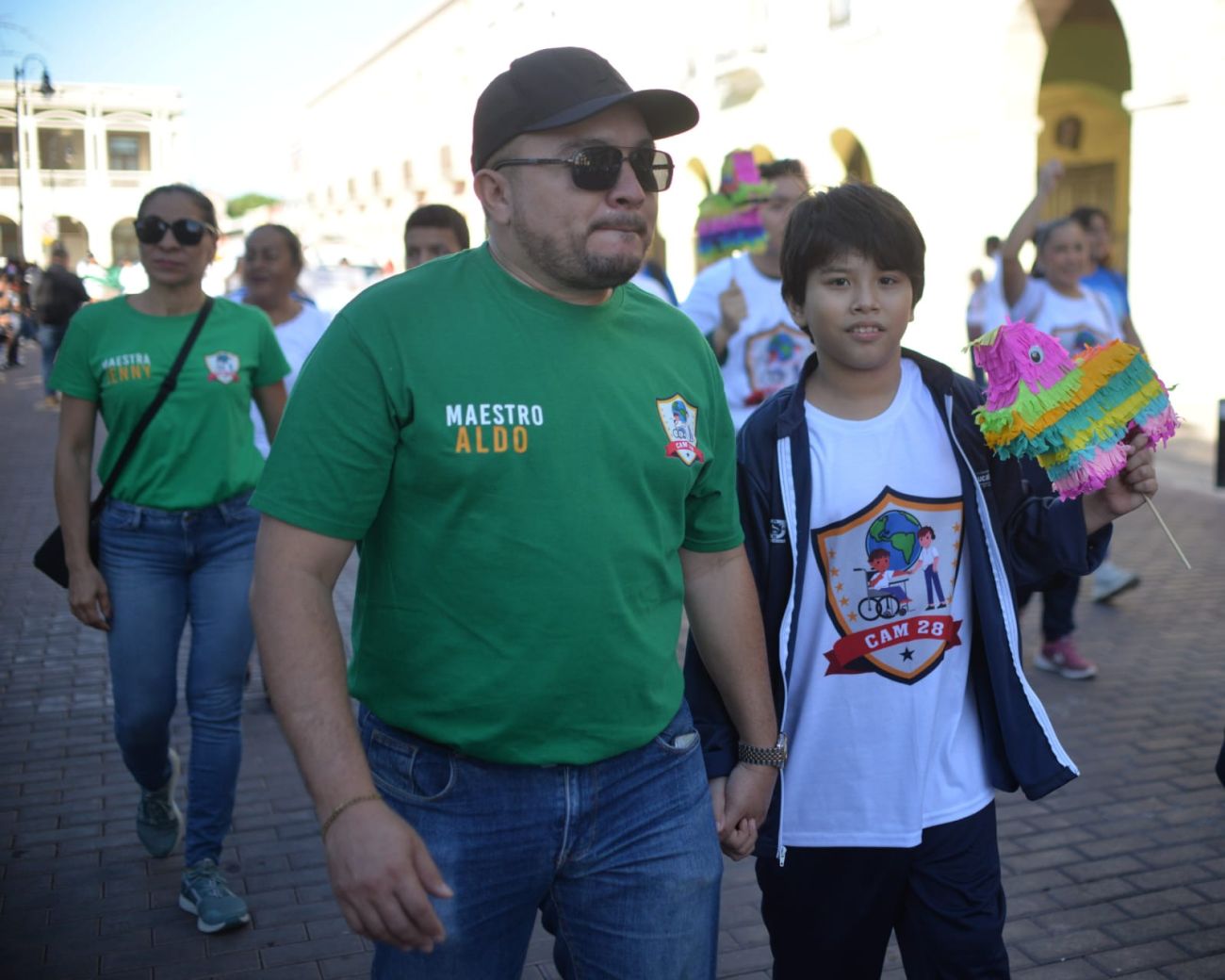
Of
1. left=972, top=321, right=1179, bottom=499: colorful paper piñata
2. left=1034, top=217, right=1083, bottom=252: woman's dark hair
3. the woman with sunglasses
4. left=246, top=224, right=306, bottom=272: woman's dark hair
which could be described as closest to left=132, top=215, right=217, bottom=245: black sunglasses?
the woman with sunglasses

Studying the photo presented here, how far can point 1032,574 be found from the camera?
276 cm

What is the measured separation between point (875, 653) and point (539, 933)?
1850 mm

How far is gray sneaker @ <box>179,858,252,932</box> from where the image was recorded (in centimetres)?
393

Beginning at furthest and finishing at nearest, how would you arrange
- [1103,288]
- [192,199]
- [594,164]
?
[1103,288], [192,199], [594,164]

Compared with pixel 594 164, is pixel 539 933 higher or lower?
lower

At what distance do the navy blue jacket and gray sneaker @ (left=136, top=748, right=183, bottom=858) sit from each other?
2.41 meters

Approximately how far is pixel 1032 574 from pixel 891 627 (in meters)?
0.33

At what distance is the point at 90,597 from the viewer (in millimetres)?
3939

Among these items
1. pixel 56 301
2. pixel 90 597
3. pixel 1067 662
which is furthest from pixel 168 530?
pixel 56 301

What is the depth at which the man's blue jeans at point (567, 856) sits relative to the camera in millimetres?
2135

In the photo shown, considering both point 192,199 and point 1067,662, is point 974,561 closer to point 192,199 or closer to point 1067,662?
point 192,199

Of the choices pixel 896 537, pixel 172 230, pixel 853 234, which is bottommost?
pixel 896 537

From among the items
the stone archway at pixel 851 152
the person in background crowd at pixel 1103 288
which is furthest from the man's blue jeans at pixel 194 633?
the stone archway at pixel 851 152

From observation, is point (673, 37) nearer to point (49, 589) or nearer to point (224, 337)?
point (49, 589)
